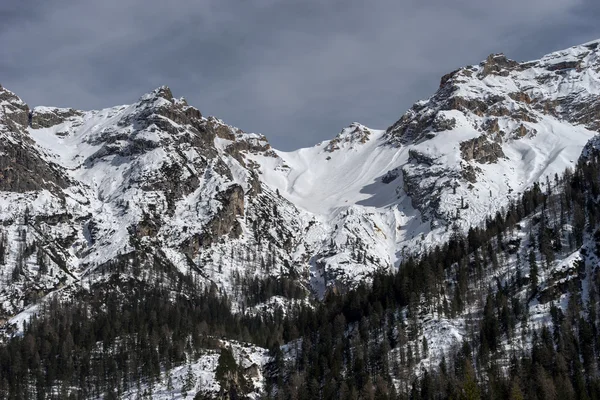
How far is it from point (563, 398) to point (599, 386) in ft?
21.3

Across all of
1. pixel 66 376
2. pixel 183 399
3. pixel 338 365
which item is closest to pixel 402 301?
pixel 338 365

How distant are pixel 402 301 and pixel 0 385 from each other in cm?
9112

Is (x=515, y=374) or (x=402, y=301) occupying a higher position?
(x=402, y=301)

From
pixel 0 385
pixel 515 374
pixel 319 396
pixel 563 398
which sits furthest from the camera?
pixel 0 385

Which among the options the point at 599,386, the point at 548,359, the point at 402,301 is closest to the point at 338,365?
the point at 402,301

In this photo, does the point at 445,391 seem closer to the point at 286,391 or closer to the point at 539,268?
the point at 286,391

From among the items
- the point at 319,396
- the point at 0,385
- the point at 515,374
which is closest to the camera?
the point at 515,374

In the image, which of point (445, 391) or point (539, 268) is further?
point (539, 268)

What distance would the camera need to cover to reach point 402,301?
190 meters

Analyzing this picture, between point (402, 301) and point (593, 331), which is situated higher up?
point (402, 301)

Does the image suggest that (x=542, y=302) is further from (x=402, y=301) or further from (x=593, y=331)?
(x=402, y=301)

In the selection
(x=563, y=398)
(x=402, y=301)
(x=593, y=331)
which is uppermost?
(x=402, y=301)

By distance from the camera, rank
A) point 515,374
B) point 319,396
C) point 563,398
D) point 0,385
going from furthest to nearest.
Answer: point 0,385 → point 319,396 → point 515,374 → point 563,398

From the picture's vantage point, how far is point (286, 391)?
16938 cm
